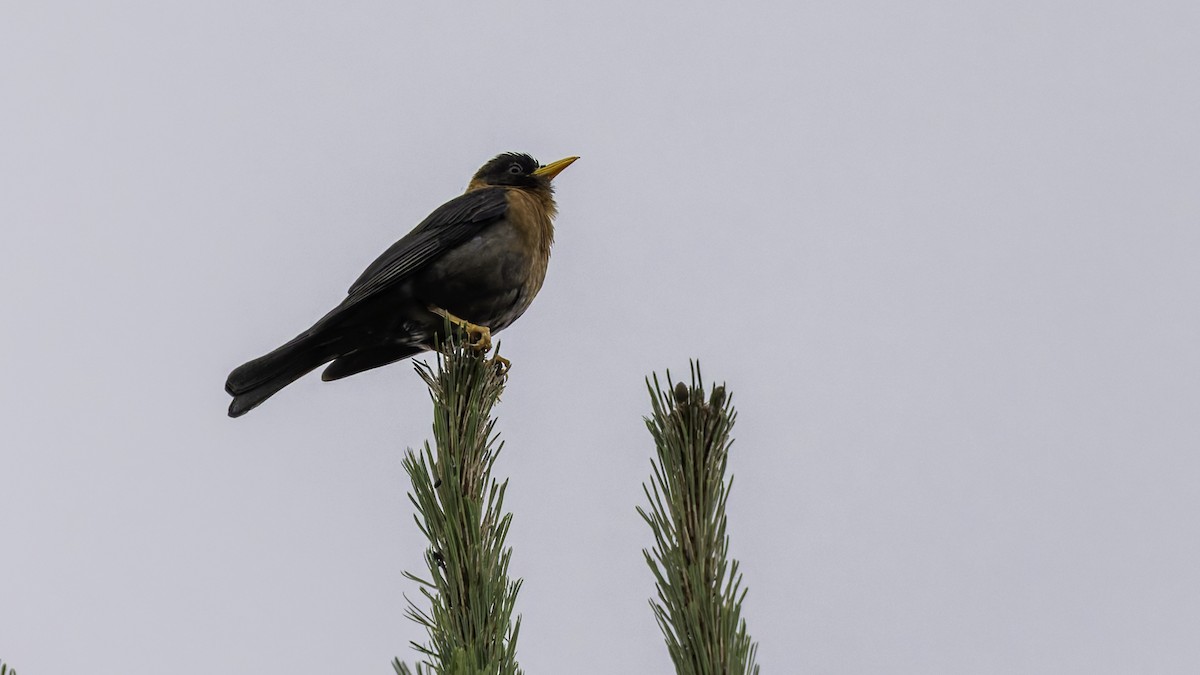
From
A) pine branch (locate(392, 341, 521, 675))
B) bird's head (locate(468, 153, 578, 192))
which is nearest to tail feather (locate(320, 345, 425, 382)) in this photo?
bird's head (locate(468, 153, 578, 192))

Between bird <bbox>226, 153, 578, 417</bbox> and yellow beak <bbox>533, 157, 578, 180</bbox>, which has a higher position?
yellow beak <bbox>533, 157, 578, 180</bbox>

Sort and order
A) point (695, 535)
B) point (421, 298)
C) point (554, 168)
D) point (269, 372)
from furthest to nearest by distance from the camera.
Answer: point (554, 168) → point (421, 298) → point (269, 372) → point (695, 535)

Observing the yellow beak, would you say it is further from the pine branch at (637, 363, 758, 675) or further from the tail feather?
the pine branch at (637, 363, 758, 675)

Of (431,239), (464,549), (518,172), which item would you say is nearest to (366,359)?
(431,239)

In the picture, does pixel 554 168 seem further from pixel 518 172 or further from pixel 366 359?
pixel 366 359

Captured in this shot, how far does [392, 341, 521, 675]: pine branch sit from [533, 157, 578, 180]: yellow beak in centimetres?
412

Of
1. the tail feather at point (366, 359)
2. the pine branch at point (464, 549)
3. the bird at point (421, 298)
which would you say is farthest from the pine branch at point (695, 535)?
the tail feather at point (366, 359)

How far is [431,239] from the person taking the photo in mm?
5832

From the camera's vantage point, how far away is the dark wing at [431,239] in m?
5.67

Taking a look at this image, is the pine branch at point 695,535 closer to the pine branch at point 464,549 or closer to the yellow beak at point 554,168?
the pine branch at point 464,549

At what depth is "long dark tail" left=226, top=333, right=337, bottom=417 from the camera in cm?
546

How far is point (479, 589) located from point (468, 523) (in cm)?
16

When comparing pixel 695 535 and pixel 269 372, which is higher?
pixel 269 372

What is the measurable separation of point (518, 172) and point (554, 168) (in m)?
0.26
